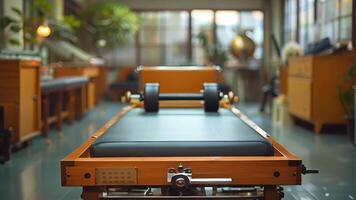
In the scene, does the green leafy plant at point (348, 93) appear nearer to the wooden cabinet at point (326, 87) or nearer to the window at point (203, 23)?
the wooden cabinet at point (326, 87)

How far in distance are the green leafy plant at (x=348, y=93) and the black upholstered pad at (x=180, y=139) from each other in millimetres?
3034

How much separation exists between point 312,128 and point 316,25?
2370mm

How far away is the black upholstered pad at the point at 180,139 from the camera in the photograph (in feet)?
8.98

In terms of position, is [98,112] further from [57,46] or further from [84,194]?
[84,194]

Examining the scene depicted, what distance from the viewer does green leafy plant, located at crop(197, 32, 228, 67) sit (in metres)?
13.0

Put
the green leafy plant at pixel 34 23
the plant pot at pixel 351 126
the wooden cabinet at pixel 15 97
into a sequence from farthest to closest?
the green leafy plant at pixel 34 23 → the plant pot at pixel 351 126 → the wooden cabinet at pixel 15 97

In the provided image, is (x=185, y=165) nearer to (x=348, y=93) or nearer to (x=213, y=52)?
(x=348, y=93)

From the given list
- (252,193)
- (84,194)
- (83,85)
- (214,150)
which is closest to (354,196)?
(252,193)

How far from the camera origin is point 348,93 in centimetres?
653

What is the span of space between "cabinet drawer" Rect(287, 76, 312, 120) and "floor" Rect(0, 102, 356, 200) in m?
0.24

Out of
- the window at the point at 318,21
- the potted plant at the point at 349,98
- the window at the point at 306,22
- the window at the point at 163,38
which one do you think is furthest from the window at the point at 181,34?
the potted plant at the point at 349,98

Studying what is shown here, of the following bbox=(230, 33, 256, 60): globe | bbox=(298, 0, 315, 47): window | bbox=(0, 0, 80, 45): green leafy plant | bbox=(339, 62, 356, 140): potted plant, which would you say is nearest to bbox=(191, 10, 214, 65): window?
bbox=(230, 33, 256, 60): globe

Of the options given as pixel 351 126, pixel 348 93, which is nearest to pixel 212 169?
pixel 351 126

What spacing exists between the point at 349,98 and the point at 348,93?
2.4 inches
